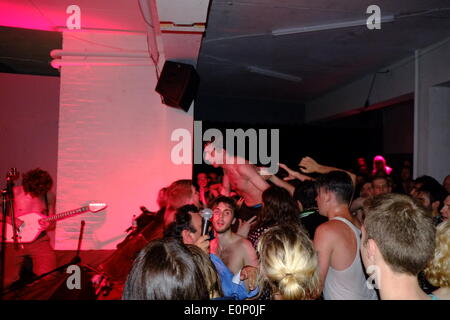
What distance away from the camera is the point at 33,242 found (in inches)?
152

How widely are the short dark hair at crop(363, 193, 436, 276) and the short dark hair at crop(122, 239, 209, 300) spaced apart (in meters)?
0.61

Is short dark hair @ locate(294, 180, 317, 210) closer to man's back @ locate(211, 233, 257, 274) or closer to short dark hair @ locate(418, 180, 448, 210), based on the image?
man's back @ locate(211, 233, 257, 274)

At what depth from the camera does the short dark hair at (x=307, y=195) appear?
9.89 feet

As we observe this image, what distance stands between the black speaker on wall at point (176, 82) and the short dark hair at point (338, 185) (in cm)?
225

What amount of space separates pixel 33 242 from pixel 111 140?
1737 mm

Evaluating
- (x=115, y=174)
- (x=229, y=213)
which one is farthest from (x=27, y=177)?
(x=229, y=213)

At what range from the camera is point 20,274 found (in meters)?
3.97

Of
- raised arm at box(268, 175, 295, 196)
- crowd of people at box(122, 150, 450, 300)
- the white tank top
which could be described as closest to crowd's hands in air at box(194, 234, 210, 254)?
crowd of people at box(122, 150, 450, 300)

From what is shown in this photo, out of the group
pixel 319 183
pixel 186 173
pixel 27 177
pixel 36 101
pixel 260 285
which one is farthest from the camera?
pixel 36 101

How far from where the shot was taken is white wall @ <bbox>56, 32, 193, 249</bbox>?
198 inches

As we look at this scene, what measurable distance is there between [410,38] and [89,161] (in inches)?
183

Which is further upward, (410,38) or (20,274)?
(410,38)

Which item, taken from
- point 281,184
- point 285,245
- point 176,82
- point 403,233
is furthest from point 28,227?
point 403,233
